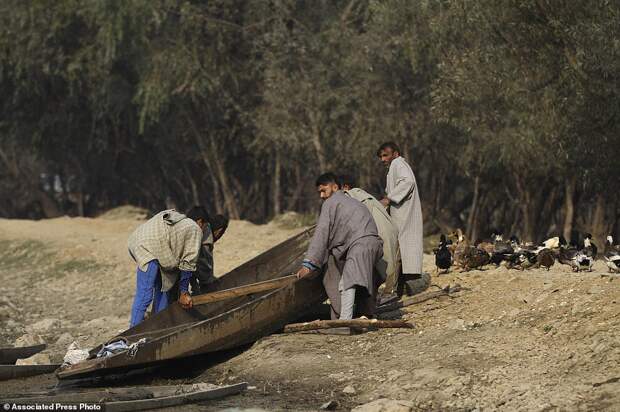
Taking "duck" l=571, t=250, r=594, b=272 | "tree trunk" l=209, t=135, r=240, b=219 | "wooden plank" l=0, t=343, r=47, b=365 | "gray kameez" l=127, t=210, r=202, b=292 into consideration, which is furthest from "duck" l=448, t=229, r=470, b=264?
"tree trunk" l=209, t=135, r=240, b=219

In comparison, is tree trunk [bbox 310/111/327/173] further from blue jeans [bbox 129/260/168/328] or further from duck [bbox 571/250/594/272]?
blue jeans [bbox 129/260/168/328]

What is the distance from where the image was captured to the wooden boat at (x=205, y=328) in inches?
437

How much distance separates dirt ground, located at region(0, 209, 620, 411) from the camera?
10008 mm

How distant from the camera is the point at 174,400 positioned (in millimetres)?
10102

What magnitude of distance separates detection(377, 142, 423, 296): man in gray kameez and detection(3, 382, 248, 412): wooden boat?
3482mm

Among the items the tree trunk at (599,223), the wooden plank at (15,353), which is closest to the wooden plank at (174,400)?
the wooden plank at (15,353)

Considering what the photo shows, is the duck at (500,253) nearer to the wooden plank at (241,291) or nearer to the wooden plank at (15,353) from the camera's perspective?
the wooden plank at (241,291)

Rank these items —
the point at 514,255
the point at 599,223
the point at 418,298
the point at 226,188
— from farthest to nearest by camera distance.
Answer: the point at 226,188
the point at 599,223
the point at 514,255
the point at 418,298

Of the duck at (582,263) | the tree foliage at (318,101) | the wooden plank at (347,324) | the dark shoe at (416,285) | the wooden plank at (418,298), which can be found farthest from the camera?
the tree foliage at (318,101)

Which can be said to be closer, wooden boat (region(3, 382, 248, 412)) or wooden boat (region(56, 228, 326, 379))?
wooden boat (region(3, 382, 248, 412))

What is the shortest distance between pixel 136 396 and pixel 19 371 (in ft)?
7.75

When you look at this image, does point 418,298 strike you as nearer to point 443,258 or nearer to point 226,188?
point 443,258

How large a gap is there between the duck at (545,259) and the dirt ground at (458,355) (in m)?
0.19

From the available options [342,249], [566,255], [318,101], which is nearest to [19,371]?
[342,249]
